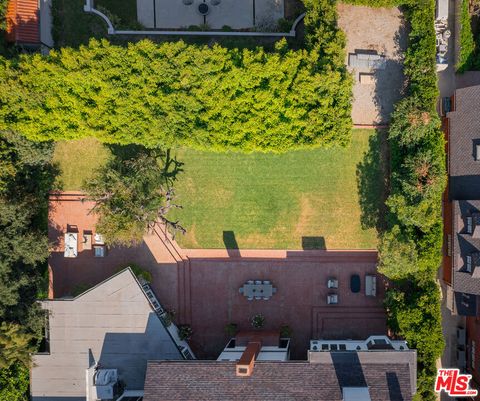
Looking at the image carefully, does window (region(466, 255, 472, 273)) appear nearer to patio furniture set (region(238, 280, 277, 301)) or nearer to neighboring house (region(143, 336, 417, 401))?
neighboring house (region(143, 336, 417, 401))

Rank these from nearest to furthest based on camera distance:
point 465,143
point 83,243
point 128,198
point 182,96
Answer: point 182,96, point 128,198, point 465,143, point 83,243

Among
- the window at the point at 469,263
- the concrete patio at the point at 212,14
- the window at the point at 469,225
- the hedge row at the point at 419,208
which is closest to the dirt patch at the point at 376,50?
the hedge row at the point at 419,208

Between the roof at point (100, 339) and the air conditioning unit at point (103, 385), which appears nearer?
the air conditioning unit at point (103, 385)

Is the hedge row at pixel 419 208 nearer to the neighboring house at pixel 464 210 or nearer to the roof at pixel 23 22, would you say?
the neighboring house at pixel 464 210

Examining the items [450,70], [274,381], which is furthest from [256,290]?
[450,70]

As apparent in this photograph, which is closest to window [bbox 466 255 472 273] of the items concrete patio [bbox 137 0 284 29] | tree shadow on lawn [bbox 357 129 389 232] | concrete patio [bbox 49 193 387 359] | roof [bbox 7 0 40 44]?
tree shadow on lawn [bbox 357 129 389 232]

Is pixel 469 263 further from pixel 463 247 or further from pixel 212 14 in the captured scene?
pixel 212 14
